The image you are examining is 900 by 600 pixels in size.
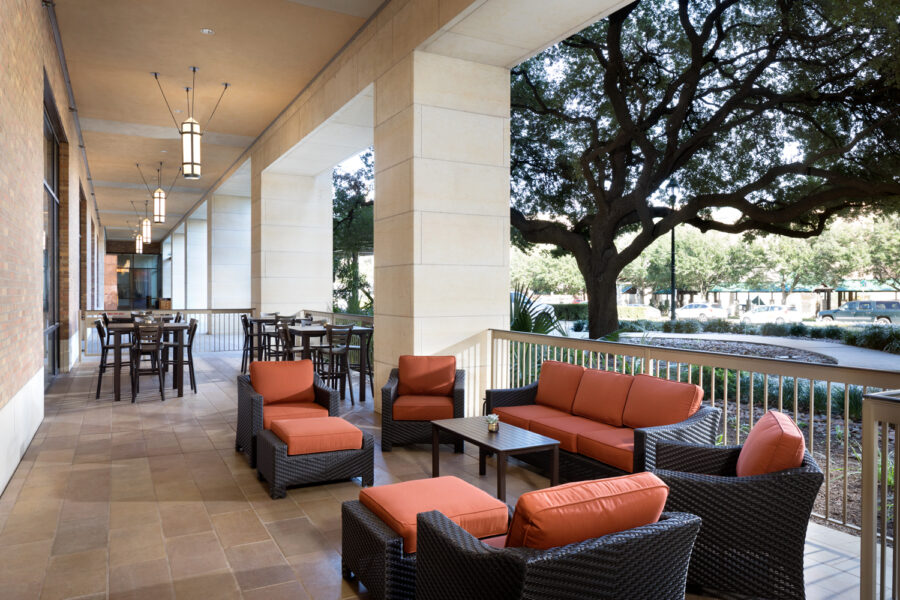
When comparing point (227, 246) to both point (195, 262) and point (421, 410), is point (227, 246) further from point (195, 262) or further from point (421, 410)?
point (421, 410)

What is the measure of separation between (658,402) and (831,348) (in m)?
12.9

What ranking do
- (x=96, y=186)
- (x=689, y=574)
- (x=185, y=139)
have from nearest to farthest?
(x=689, y=574) < (x=185, y=139) < (x=96, y=186)

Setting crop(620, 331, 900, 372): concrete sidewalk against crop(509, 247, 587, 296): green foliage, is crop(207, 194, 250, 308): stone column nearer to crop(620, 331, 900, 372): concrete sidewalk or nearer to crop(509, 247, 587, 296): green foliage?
crop(620, 331, 900, 372): concrete sidewalk

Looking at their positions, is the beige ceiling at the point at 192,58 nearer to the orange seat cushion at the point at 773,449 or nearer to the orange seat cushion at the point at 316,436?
the orange seat cushion at the point at 316,436

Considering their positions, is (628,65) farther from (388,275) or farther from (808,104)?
(388,275)

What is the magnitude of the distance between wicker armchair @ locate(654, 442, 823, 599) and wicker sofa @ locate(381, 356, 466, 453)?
8.87ft

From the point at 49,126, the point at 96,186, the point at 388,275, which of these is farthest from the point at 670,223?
the point at 96,186

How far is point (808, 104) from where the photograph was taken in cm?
1076

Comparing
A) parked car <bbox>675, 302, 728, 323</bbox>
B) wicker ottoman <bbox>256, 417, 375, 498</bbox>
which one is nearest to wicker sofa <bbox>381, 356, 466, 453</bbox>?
wicker ottoman <bbox>256, 417, 375, 498</bbox>

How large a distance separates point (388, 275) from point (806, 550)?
15.9 feet

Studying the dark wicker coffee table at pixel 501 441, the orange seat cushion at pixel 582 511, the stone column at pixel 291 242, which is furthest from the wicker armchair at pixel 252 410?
the stone column at pixel 291 242

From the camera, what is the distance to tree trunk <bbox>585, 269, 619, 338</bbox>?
12.7 meters

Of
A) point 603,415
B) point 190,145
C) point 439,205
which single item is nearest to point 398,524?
point 603,415

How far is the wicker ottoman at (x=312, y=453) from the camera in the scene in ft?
13.3
